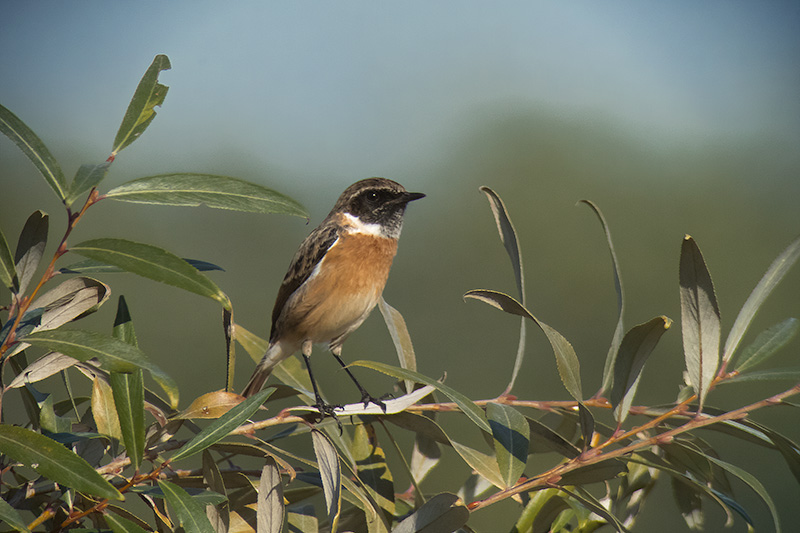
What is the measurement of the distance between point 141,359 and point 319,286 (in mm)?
2452

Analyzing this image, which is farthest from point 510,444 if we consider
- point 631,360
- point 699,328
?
point 699,328

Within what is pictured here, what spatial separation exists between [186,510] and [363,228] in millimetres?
2661

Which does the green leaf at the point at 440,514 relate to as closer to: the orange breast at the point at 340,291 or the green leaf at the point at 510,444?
the green leaf at the point at 510,444

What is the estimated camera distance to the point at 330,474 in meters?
1.34

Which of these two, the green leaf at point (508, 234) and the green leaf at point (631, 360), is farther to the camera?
the green leaf at point (508, 234)

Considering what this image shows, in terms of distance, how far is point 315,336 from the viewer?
3623 mm

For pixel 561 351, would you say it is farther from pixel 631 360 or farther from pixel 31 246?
pixel 31 246

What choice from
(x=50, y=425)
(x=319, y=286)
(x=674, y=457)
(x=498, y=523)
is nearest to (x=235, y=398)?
(x=50, y=425)

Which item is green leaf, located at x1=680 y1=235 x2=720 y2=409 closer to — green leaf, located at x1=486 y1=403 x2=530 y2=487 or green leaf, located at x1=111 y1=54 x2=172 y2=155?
green leaf, located at x1=486 y1=403 x2=530 y2=487

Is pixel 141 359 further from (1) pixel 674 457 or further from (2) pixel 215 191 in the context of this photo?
(1) pixel 674 457

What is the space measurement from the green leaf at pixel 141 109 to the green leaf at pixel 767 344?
4.46 ft

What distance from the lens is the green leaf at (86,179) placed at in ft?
3.77

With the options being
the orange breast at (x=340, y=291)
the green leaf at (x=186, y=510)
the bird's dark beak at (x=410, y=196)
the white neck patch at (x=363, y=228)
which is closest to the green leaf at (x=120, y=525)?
the green leaf at (x=186, y=510)

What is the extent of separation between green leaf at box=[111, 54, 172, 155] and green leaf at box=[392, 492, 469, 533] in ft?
2.90
